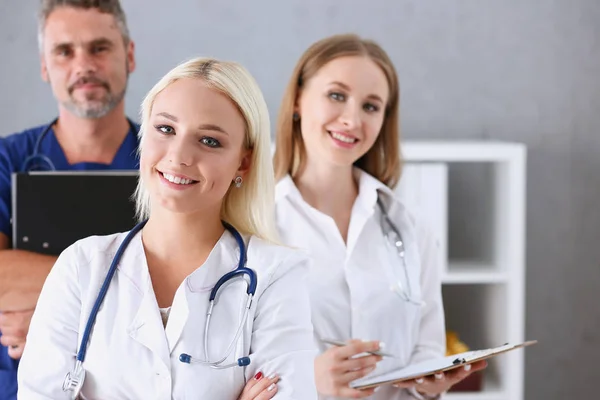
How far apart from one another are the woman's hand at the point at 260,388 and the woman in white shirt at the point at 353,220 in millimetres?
560

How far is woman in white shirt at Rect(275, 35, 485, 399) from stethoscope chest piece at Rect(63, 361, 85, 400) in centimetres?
71

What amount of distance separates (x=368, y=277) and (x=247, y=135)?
644 mm

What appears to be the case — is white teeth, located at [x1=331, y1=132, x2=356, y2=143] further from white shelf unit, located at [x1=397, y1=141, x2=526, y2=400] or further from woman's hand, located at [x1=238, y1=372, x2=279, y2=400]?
white shelf unit, located at [x1=397, y1=141, x2=526, y2=400]

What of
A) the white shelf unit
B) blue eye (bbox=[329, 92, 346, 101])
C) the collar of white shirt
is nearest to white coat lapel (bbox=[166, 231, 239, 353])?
the collar of white shirt

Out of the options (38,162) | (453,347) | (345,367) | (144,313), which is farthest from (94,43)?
(453,347)

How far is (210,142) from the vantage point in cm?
139

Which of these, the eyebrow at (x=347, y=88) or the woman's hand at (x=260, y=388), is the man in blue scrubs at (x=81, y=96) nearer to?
the eyebrow at (x=347, y=88)

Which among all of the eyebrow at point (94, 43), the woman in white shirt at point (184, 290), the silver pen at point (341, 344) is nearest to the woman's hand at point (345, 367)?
the silver pen at point (341, 344)

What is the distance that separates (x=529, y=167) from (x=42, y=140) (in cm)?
225

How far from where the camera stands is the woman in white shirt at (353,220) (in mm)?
1937

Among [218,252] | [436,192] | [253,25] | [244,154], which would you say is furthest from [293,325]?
[253,25]

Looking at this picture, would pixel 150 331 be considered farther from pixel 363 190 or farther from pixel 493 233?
pixel 493 233

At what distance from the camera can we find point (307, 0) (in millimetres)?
3418

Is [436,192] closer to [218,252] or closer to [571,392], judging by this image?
[571,392]
